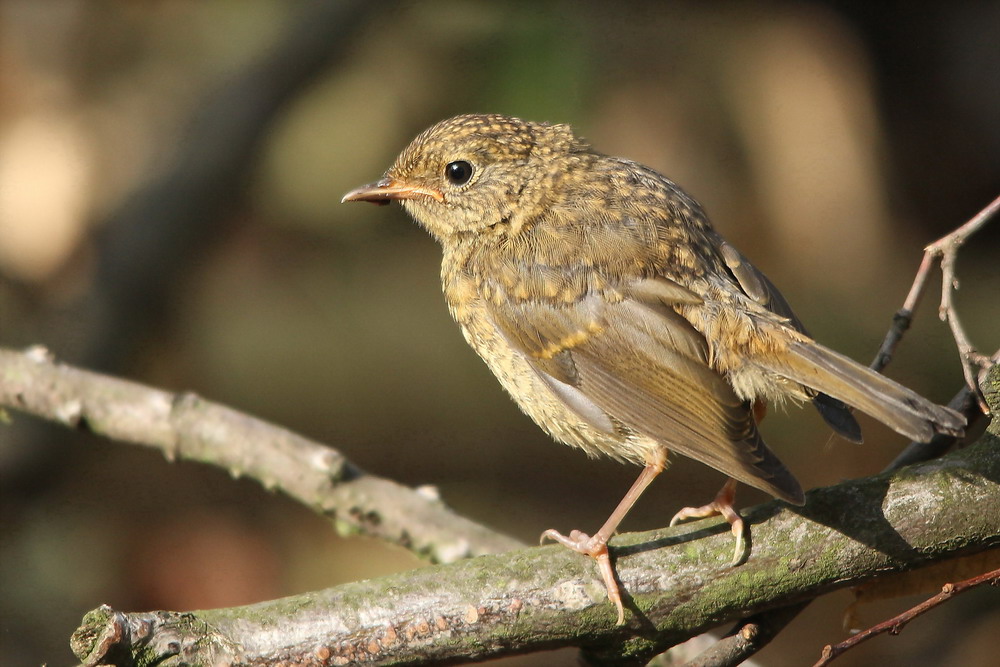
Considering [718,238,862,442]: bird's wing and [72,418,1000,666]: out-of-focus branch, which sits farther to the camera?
[718,238,862,442]: bird's wing

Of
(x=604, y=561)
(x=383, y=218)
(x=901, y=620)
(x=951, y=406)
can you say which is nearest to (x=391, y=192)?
(x=604, y=561)

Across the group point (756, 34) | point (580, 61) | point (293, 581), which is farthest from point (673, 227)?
point (756, 34)

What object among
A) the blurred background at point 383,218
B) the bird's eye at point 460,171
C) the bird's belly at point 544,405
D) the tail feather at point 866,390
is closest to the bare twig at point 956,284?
the tail feather at point 866,390

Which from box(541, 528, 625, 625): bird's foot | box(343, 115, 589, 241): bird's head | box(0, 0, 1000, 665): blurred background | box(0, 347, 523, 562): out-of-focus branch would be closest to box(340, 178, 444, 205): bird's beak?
box(343, 115, 589, 241): bird's head

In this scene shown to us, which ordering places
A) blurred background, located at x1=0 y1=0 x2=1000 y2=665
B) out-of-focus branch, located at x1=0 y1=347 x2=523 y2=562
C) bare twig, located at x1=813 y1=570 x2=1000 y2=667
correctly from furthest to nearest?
blurred background, located at x1=0 y1=0 x2=1000 y2=665, out-of-focus branch, located at x1=0 y1=347 x2=523 y2=562, bare twig, located at x1=813 y1=570 x2=1000 y2=667

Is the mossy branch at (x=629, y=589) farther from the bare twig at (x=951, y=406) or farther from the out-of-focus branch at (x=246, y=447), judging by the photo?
the out-of-focus branch at (x=246, y=447)

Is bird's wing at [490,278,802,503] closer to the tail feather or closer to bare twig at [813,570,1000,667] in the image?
the tail feather

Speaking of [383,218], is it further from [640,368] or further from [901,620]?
[901,620]

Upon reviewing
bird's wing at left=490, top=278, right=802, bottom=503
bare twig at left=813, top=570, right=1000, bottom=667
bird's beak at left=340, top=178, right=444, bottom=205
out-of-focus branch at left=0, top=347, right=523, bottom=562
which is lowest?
bare twig at left=813, top=570, right=1000, bottom=667
